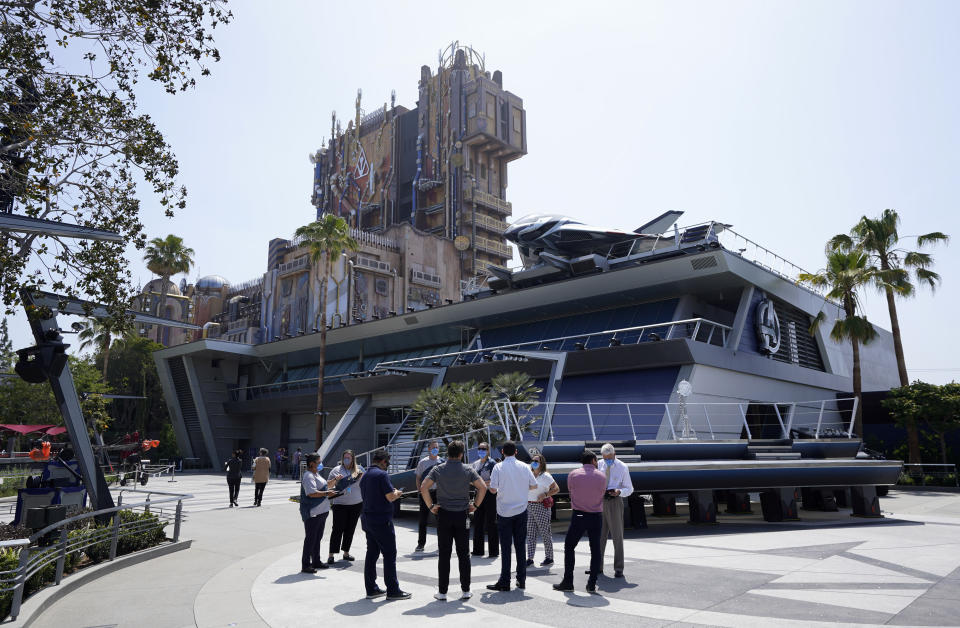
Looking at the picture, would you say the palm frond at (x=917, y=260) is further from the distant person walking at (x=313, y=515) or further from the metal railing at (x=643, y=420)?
the distant person walking at (x=313, y=515)

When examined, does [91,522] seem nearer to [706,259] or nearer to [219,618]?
[219,618]

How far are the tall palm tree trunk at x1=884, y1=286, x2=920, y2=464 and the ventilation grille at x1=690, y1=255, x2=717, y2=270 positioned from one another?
38.4ft

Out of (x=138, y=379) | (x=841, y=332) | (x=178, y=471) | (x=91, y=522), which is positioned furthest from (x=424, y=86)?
(x=91, y=522)

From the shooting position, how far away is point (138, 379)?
57219 millimetres

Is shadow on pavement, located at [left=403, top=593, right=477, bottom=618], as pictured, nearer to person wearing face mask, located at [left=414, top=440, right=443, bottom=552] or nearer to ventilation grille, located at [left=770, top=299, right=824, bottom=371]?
person wearing face mask, located at [left=414, top=440, right=443, bottom=552]

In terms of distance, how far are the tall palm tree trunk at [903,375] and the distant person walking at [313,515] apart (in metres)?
27.8

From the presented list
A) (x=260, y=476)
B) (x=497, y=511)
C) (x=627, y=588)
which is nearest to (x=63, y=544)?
(x=497, y=511)

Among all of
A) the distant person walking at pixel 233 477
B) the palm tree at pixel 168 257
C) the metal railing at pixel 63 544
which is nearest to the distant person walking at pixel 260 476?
the distant person walking at pixel 233 477

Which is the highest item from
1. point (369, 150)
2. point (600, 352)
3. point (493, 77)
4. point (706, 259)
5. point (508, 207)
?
point (493, 77)

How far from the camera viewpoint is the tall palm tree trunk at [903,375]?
2902cm

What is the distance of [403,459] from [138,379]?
39045mm

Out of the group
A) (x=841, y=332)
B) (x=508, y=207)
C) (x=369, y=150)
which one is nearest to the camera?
(x=841, y=332)

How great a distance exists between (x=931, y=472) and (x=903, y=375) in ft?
14.6

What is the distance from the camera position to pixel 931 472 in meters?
29.0
